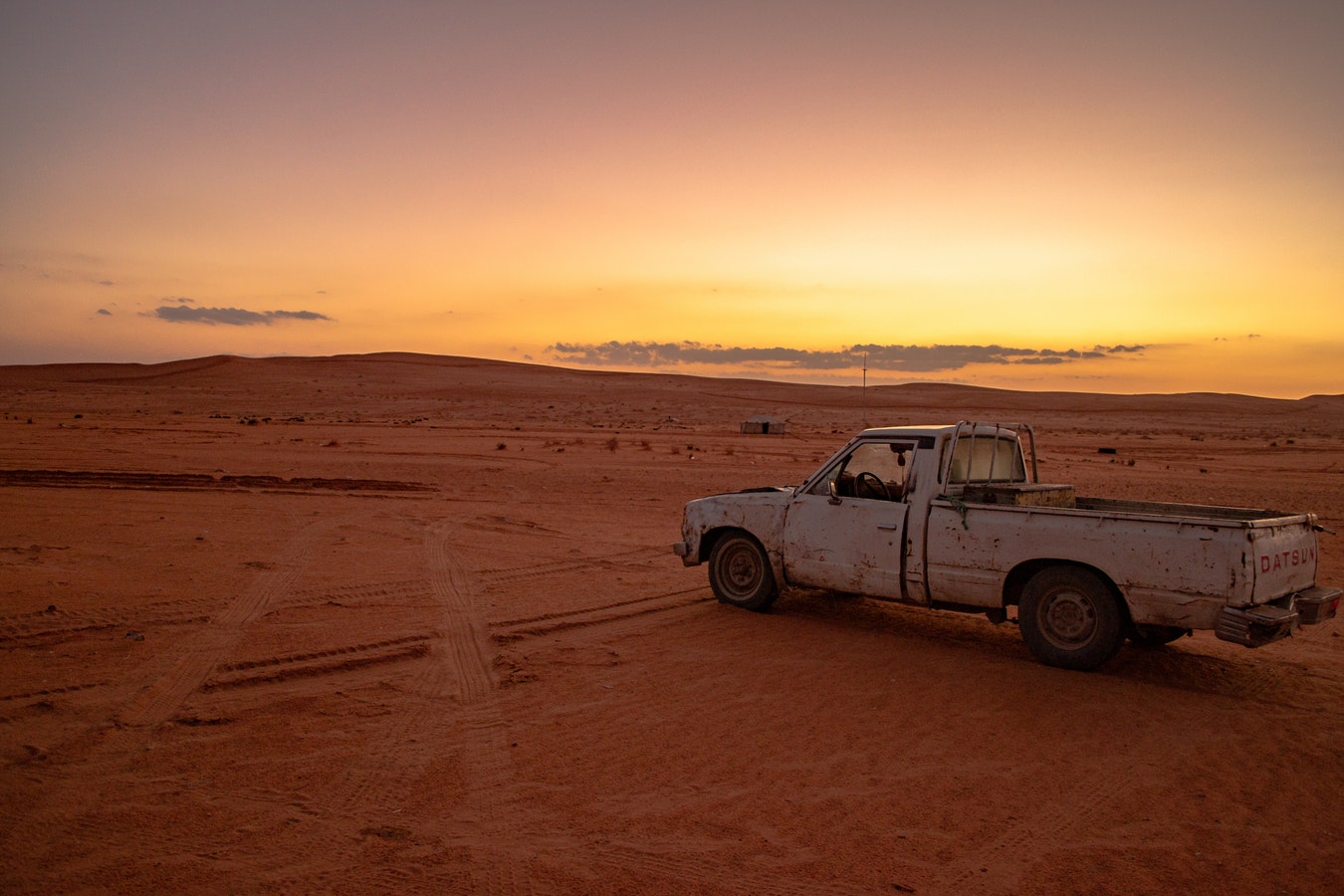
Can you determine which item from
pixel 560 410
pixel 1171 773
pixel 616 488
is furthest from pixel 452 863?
pixel 560 410

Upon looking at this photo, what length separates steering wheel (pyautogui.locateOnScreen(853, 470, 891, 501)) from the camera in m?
8.77

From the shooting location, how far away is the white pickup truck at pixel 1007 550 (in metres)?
6.50

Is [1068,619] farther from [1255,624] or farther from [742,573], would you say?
[742,573]

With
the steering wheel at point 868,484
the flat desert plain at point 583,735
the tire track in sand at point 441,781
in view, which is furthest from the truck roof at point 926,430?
the tire track in sand at point 441,781

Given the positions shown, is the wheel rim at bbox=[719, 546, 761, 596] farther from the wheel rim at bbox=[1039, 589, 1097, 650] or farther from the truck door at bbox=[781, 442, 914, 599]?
the wheel rim at bbox=[1039, 589, 1097, 650]

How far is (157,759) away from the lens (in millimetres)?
5277

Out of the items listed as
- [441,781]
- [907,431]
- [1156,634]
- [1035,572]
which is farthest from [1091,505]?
[441,781]

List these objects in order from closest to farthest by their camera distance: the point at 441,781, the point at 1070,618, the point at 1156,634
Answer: the point at 441,781, the point at 1070,618, the point at 1156,634

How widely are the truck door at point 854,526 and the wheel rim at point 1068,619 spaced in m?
1.27

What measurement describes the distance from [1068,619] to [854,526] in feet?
6.64

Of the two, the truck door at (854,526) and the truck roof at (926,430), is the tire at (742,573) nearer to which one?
the truck door at (854,526)

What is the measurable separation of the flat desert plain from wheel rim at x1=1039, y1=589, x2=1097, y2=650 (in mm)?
316

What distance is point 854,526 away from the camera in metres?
8.38

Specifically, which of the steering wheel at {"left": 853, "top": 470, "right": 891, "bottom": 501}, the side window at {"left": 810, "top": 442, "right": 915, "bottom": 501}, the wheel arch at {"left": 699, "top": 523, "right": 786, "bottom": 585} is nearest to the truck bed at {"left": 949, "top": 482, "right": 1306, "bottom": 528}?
the side window at {"left": 810, "top": 442, "right": 915, "bottom": 501}
